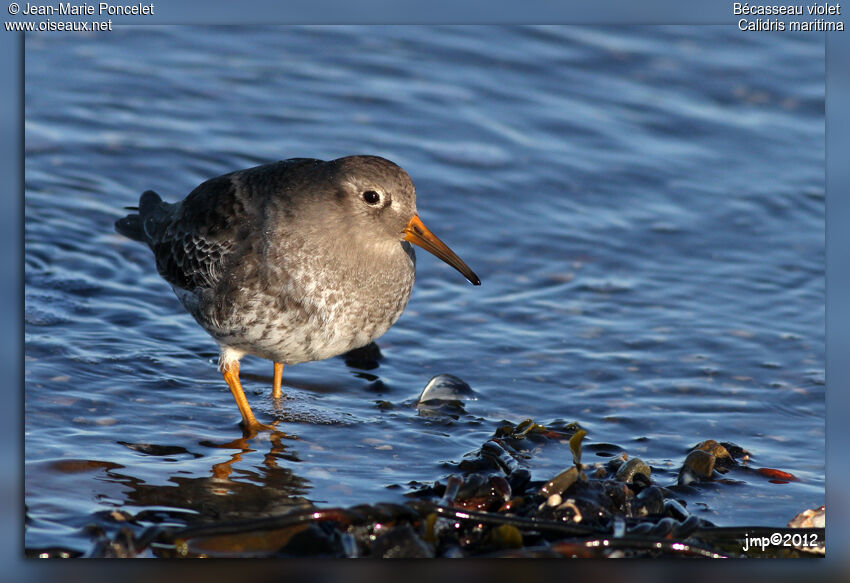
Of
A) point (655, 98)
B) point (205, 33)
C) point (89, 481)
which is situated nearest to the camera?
point (89, 481)

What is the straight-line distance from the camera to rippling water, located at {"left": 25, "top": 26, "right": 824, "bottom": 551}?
20.8ft

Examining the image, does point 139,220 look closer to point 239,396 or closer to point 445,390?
point 239,396

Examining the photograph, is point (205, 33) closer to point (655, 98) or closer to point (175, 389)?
point (655, 98)

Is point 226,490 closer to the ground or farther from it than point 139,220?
closer to the ground

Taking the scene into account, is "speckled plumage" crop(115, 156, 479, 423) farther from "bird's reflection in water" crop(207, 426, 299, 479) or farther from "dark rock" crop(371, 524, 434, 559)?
"dark rock" crop(371, 524, 434, 559)

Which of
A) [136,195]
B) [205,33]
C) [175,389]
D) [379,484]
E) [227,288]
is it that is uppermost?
[205,33]

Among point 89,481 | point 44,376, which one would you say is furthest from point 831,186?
point 44,376

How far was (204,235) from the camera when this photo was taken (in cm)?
693

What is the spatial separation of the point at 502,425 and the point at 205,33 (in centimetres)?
743

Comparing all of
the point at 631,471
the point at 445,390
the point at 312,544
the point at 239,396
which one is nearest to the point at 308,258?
the point at 239,396

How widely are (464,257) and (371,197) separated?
293cm

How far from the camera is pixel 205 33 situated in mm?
12211

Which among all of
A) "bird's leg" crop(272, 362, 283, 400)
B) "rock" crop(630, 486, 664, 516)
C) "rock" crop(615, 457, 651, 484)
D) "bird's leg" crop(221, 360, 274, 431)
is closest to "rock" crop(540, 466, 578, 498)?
"rock" crop(630, 486, 664, 516)

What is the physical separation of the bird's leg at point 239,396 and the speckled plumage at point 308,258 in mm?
34
